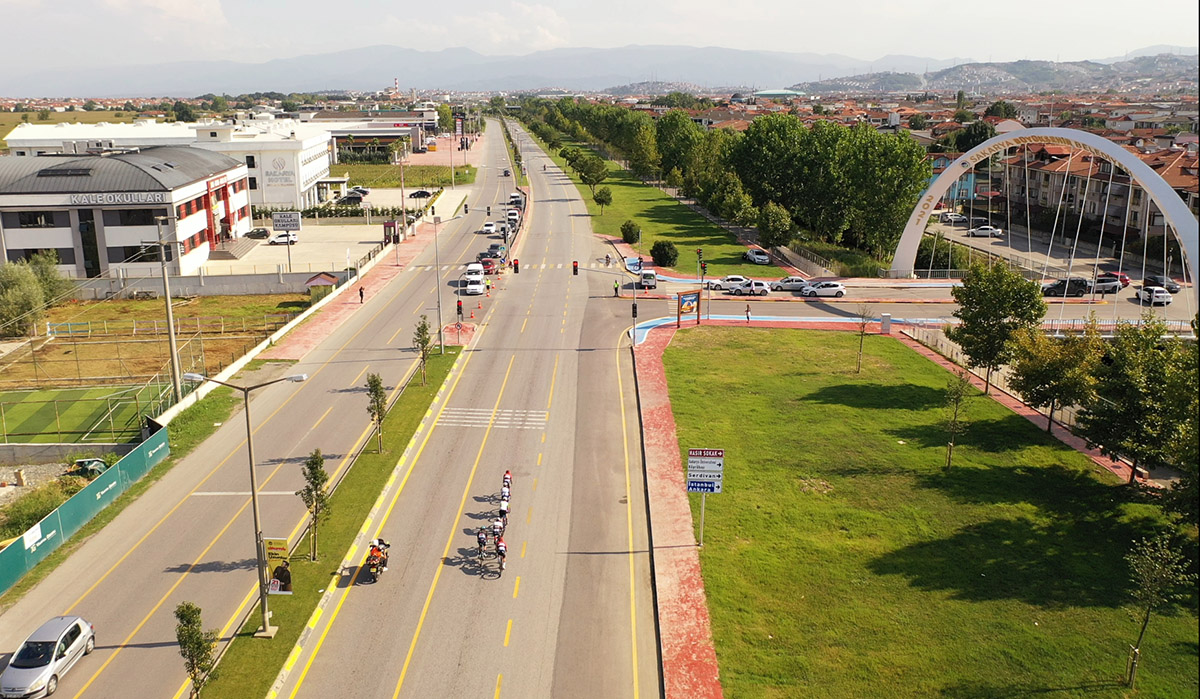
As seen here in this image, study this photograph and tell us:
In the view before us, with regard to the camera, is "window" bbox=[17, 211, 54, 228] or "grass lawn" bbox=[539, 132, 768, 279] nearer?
"window" bbox=[17, 211, 54, 228]

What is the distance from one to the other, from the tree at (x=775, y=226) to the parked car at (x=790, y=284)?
525 inches

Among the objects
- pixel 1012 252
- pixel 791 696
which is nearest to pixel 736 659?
pixel 791 696

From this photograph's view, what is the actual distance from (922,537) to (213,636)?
22583mm

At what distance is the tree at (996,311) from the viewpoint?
137 ft

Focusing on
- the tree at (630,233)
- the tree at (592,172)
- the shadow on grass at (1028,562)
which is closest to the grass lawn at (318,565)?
the shadow on grass at (1028,562)

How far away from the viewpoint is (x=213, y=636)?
21.8 m

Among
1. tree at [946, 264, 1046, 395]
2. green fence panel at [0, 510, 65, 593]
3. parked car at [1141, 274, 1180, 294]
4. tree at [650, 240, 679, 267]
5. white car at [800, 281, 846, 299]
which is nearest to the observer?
green fence panel at [0, 510, 65, 593]

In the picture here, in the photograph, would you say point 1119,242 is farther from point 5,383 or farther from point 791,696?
point 5,383

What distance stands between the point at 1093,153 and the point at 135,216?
7360 cm

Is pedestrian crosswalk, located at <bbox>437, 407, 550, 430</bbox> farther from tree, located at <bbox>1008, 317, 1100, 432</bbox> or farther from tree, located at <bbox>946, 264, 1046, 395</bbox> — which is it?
tree, located at <bbox>946, 264, 1046, 395</bbox>

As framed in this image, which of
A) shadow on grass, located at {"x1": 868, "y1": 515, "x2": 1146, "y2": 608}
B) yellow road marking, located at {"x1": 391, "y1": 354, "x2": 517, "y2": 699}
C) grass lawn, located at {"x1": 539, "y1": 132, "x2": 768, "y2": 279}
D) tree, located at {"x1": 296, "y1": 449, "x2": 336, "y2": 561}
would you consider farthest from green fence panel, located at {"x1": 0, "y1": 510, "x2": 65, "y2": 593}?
grass lawn, located at {"x1": 539, "y1": 132, "x2": 768, "y2": 279}

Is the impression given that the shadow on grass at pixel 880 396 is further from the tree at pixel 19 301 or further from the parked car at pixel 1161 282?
the tree at pixel 19 301

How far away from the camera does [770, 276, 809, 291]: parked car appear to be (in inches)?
2702

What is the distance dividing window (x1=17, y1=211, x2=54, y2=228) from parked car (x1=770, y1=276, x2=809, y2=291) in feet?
203
